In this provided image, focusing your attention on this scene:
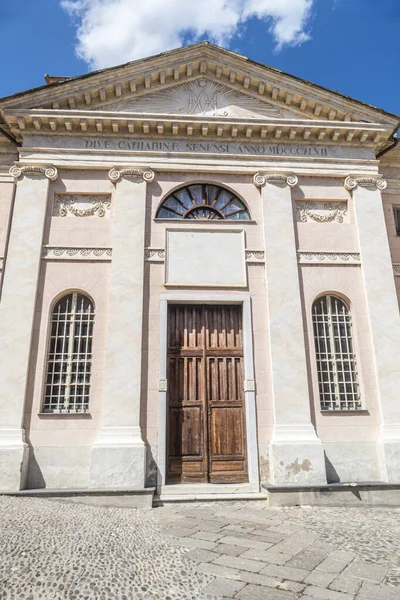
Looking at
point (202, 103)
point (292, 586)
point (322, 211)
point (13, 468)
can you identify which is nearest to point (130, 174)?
point (202, 103)

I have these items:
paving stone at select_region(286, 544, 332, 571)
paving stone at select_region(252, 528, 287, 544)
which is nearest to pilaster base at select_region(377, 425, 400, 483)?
paving stone at select_region(252, 528, 287, 544)

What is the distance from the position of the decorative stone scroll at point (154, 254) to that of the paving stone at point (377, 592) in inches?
295

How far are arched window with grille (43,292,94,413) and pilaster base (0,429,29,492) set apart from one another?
0.83 meters

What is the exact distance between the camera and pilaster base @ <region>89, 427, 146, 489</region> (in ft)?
27.4

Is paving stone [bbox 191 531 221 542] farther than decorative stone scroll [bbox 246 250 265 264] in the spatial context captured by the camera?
No

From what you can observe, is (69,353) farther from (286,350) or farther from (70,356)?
(286,350)

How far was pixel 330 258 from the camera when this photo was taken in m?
10.5

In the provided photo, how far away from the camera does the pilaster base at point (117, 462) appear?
834 cm

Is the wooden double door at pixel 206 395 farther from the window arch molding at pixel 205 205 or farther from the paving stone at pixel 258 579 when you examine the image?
the paving stone at pixel 258 579

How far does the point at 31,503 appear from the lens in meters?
7.05

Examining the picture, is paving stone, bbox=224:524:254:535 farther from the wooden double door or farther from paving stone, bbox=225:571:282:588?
the wooden double door

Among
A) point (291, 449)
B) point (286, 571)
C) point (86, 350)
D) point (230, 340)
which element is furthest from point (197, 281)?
point (286, 571)

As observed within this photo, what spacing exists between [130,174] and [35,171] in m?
2.33

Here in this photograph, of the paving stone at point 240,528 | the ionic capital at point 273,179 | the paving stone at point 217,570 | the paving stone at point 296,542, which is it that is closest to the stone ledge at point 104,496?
the paving stone at point 240,528
